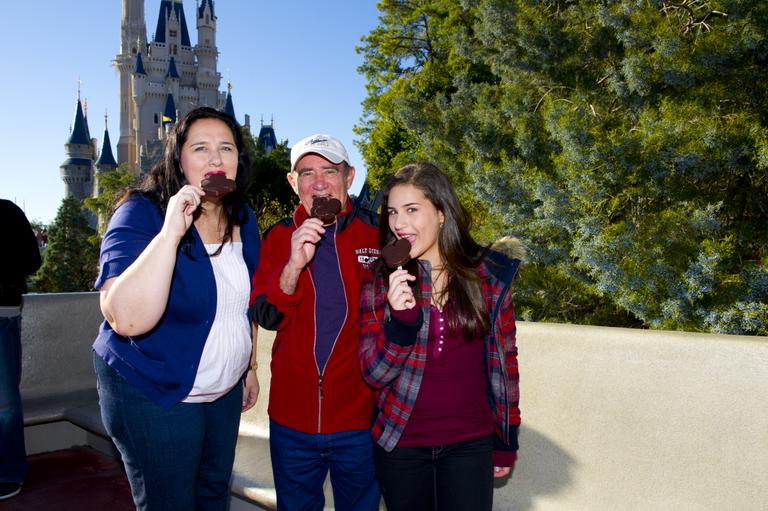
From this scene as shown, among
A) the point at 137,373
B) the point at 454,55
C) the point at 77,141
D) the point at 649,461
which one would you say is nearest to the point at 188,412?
the point at 137,373

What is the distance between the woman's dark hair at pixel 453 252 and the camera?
212 cm

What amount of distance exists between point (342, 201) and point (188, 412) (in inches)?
36.4

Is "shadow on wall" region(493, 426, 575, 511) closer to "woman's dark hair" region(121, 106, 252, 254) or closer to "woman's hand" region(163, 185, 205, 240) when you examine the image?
"woman's dark hair" region(121, 106, 252, 254)

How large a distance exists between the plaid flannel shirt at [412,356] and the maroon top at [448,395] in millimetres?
A: 38

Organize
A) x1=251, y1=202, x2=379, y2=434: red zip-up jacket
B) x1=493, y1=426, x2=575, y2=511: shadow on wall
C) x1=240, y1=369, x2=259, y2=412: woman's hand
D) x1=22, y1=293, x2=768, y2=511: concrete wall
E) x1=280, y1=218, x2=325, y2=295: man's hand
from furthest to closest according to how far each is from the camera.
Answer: x1=493, y1=426, x2=575, y2=511: shadow on wall
x1=240, y1=369, x2=259, y2=412: woman's hand
x1=22, y1=293, x2=768, y2=511: concrete wall
x1=251, y1=202, x2=379, y2=434: red zip-up jacket
x1=280, y1=218, x2=325, y2=295: man's hand

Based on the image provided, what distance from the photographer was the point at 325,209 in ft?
6.97

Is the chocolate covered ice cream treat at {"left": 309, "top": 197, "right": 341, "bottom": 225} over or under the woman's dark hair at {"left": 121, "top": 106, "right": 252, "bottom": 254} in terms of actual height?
under

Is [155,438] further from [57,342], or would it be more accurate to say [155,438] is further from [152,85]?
[152,85]

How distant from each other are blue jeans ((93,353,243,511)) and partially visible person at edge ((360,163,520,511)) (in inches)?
23.1

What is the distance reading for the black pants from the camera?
2070mm

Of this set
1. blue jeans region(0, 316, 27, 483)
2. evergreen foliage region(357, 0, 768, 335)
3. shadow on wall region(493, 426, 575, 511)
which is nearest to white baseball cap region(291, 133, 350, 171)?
shadow on wall region(493, 426, 575, 511)

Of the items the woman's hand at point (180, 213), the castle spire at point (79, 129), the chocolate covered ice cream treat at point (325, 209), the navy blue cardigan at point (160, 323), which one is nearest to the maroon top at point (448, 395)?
the chocolate covered ice cream treat at point (325, 209)

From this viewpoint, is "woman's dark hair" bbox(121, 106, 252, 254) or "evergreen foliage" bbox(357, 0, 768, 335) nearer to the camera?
"woman's dark hair" bbox(121, 106, 252, 254)

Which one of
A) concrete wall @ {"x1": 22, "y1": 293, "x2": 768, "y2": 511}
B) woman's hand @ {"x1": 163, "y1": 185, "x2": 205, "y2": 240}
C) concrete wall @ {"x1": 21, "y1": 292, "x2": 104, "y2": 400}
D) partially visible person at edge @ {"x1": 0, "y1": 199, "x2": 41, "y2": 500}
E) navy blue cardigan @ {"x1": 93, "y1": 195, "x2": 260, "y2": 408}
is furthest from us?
concrete wall @ {"x1": 21, "y1": 292, "x2": 104, "y2": 400}
